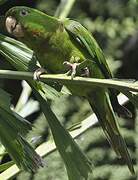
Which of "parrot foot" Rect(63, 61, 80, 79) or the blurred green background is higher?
"parrot foot" Rect(63, 61, 80, 79)

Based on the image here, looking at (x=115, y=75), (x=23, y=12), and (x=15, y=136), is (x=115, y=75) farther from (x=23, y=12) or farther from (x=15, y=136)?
(x=15, y=136)

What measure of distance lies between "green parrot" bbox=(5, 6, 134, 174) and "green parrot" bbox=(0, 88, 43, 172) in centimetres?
18

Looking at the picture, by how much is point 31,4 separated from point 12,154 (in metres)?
1.92

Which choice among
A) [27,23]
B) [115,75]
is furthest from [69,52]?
[115,75]

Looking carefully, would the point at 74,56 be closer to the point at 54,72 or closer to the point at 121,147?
the point at 54,72

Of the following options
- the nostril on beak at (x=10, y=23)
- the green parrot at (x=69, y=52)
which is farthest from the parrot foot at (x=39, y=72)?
the nostril on beak at (x=10, y=23)

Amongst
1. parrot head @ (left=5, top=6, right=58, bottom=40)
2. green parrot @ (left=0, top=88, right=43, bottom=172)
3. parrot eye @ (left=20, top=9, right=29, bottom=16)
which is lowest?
green parrot @ (left=0, top=88, right=43, bottom=172)

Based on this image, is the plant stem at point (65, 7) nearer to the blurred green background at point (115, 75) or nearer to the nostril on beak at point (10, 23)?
the blurred green background at point (115, 75)

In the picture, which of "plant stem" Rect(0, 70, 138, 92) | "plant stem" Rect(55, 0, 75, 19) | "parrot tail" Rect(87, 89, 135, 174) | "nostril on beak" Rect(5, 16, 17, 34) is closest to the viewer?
"plant stem" Rect(0, 70, 138, 92)

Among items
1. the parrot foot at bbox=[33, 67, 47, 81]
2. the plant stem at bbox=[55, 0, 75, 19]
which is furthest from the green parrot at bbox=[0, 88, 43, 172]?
the plant stem at bbox=[55, 0, 75, 19]

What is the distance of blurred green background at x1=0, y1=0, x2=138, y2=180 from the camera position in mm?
1731

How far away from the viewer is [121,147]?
4.46 ft

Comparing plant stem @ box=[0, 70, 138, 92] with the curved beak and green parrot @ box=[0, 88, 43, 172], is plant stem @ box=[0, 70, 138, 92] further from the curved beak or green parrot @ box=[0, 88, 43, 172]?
the curved beak

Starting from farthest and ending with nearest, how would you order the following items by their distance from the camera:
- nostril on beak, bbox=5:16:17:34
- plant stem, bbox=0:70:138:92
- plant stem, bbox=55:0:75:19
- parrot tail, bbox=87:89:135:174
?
plant stem, bbox=55:0:75:19
parrot tail, bbox=87:89:135:174
nostril on beak, bbox=5:16:17:34
plant stem, bbox=0:70:138:92
